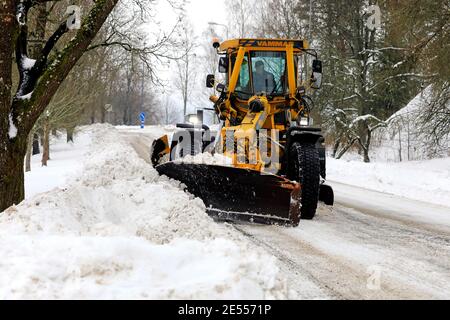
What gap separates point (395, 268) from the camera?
3805mm

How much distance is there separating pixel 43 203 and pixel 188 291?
6.79ft

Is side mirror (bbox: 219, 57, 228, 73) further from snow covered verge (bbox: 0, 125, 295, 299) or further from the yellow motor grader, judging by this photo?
snow covered verge (bbox: 0, 125, 295, 299)

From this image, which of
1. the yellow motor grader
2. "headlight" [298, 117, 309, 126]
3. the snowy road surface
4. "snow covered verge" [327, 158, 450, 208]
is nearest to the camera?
the snowy road surface

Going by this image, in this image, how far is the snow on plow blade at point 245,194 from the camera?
199 inches

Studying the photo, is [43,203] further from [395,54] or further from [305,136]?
[395,54]

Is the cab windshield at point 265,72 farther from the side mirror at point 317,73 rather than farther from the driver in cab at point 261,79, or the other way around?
the side mirror at point 317,73

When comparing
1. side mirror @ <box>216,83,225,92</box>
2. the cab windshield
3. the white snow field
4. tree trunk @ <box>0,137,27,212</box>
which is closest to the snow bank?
the cab windshield

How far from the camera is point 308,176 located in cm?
562

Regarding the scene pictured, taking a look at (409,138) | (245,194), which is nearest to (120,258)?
(245,194)

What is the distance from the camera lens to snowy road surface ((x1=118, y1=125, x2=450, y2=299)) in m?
3.31

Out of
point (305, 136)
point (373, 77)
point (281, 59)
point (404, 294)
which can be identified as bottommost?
point (404, 294)

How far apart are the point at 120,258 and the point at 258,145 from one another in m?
3.32

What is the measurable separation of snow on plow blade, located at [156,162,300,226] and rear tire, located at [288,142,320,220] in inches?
23.0

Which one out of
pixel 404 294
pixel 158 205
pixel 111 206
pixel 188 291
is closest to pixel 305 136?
pixel 158 205
